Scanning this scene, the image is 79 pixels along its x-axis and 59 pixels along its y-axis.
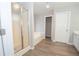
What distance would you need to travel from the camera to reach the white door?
164 centimetres

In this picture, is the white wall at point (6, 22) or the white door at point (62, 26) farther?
the white door at point (62, 26)

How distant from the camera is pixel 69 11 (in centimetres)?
159

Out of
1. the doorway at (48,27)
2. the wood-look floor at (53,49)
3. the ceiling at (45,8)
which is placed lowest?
the wood-look floor at (53,49)

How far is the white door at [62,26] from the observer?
5.39 feet

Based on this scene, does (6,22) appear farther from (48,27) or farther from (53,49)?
(53,49)

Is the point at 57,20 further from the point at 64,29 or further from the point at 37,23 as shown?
the point at 37,23

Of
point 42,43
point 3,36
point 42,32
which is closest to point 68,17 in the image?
point 42,32

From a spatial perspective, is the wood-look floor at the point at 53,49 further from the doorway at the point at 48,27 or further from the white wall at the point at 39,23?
the white wall at the point at 39,23

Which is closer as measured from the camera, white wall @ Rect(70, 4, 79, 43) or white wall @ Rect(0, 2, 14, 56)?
white wall @ Rect(0, 2, 14, 56)

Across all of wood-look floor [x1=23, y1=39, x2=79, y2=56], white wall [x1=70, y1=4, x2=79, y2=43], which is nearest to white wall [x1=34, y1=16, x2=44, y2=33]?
wood-look floor [x1=23, y1=39, x2=79, y2=56]

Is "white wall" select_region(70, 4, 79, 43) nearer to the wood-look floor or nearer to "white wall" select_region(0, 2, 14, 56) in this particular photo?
the wood-look floor

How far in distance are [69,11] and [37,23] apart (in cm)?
66

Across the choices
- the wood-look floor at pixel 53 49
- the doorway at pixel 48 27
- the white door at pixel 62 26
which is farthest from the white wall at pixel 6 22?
the white door at pixel 62 26

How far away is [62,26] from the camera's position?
169 centimetres
